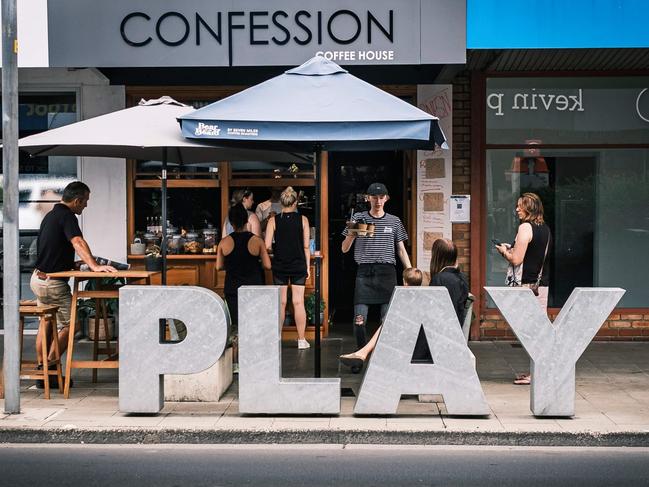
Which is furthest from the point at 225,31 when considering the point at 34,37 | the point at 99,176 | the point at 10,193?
the point at 10,193

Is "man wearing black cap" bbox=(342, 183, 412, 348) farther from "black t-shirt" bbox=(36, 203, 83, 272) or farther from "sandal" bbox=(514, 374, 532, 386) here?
"black t-shirt" bbox=(36, 203, 83, 272)

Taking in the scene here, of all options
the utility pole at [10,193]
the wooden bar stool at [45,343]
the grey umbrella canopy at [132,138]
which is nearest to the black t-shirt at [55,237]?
the wooden bar stool at [45,343]

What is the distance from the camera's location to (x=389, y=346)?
689 centimetres

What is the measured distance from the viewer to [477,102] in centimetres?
1046

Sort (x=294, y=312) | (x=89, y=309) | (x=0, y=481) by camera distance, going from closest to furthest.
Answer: (x=0, y=481), (x=294, y=312), (x=89, y=309)

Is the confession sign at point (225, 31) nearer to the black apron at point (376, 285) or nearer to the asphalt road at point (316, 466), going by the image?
the black apron at point (376, 285)

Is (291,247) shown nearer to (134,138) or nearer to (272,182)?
(272,182)

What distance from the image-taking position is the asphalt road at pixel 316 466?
5633mm

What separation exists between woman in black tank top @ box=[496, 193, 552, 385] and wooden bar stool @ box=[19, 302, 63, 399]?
161 inches

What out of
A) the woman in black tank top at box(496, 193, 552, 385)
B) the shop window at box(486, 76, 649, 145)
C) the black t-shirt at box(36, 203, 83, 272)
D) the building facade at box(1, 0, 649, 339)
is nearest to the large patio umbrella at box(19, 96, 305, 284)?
the black t-shirt at box(36, 203, 83, 272)

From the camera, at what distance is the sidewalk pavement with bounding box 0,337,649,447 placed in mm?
6605

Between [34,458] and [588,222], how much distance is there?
7.11 metres

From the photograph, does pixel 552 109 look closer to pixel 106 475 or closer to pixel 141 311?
pixel 141 311

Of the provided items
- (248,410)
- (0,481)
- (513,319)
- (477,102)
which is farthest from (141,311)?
(477,102)
